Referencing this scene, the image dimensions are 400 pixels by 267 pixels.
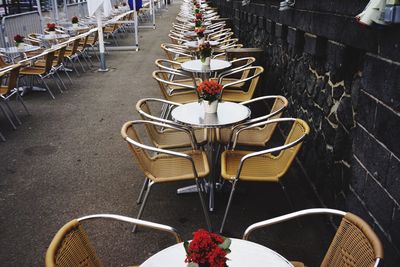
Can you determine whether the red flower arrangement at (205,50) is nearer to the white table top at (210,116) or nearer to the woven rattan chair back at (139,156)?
the white table top at (210,116)

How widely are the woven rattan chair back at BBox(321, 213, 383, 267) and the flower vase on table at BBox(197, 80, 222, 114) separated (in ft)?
5.52

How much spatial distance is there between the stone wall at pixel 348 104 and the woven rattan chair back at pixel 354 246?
1.40 ft

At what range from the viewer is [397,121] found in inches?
79.0

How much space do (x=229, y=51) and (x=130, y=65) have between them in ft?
13.3

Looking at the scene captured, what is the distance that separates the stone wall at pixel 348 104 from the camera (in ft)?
6.84

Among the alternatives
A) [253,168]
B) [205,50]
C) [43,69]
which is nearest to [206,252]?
[253,168]

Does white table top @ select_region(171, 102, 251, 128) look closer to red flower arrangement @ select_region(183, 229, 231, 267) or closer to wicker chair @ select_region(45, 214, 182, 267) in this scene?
wicker chair @ select_region(45, 214, 182, 267)

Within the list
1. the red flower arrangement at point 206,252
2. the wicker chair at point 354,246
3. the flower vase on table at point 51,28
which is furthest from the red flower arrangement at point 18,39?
the red flower arrangement at point 206,252

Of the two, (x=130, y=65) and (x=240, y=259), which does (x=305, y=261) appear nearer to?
(x=240, y=259)

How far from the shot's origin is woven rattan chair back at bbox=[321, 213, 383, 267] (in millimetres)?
1558

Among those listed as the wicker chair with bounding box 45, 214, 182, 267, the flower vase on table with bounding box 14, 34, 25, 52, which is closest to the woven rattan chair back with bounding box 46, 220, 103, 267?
the wicker chair with bounding box 45, 214, 182, 267

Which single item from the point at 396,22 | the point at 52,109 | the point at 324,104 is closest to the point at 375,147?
the point at 396,22

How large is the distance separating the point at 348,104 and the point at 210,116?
1091 millimetres

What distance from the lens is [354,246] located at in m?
1.69
